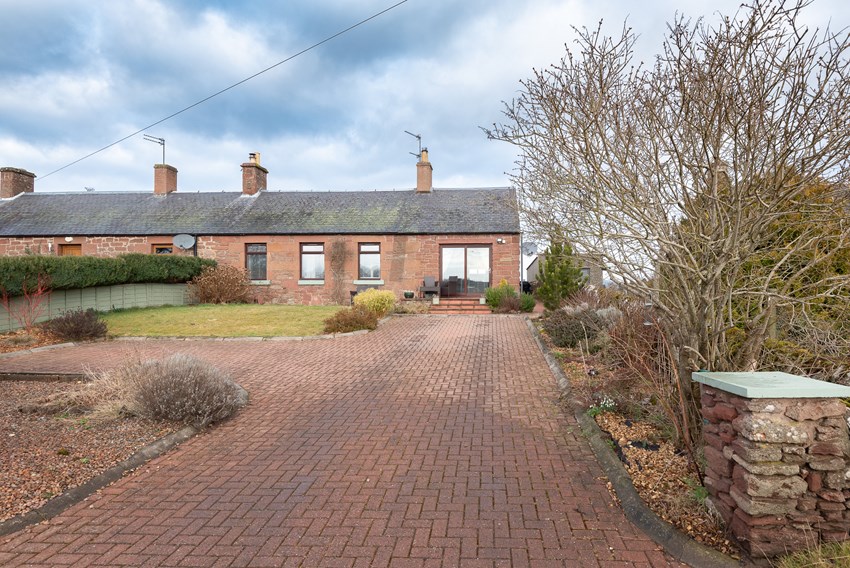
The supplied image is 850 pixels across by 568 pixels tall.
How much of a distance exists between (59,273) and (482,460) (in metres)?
13.4

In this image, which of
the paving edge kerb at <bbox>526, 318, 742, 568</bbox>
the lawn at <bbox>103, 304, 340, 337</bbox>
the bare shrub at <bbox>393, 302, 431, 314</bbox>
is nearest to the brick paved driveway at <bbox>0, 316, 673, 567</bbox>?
the paving edge kerb at <bbox>526, 318, 742, 568</bbox>

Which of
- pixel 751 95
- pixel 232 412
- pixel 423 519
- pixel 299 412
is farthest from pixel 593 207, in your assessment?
pixel 232 412

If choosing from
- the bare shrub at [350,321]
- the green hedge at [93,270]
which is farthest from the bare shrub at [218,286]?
the bare shrub at [350,321]

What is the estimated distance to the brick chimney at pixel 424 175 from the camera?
22266 mm

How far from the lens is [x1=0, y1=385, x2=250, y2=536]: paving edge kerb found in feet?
10.7

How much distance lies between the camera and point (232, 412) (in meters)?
5.59

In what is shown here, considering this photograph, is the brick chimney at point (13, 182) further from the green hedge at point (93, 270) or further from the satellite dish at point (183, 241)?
the green hedge at point (93, 270)

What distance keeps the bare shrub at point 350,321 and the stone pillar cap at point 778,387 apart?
1013 cm

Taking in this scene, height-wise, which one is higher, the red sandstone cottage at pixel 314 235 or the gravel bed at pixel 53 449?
the red sandstone cottage at pixel 314 235

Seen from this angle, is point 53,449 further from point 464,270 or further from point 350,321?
point 464,270

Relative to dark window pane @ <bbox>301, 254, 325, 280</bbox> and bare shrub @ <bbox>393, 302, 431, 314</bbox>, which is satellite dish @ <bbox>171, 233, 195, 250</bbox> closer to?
dark window pane @ <bbox>301, 254, 325, 280</bbox>

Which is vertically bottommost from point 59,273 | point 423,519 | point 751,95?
point 423,519

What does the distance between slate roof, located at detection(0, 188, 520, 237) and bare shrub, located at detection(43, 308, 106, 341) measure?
9.67m

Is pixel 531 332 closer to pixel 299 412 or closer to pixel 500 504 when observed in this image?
pixel 299 412
